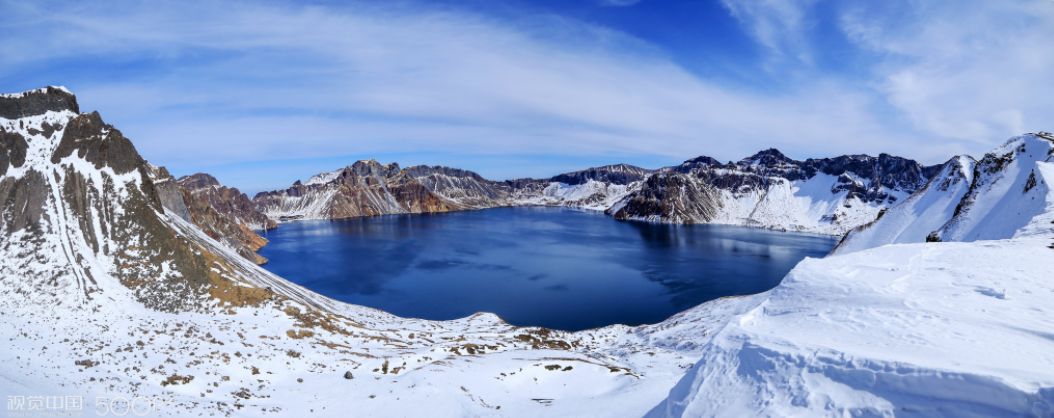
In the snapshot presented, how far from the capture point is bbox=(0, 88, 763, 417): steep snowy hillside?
2380cm

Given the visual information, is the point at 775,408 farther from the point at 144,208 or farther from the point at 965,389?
the point at 144,208

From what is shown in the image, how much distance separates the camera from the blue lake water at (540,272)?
239 ft

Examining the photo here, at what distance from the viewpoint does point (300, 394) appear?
26.1m

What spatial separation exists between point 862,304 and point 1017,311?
455 centimetres

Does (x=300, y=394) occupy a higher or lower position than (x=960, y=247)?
lower

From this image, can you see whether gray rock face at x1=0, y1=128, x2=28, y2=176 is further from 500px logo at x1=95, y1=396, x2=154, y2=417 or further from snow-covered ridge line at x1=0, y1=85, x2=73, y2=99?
500px logo at x1=95, y1=396, x2=154, y2=417

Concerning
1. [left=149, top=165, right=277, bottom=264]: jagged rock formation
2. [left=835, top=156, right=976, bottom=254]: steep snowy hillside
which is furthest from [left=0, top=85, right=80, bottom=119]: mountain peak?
[left=835, top=156, right=976, bottom=254]: steep snowy hillside

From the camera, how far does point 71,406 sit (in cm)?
1719

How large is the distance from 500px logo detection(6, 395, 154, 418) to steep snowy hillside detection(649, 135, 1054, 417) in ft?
71.9

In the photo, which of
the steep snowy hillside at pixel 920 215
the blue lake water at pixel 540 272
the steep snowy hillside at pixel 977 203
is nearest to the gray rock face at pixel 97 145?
the blue lake water at pixel 540 272

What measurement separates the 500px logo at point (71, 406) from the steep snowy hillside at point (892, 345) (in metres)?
21.9

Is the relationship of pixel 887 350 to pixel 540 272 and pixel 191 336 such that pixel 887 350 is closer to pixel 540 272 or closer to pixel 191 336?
pixel 191 336

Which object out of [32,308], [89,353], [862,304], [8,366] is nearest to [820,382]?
[862,304]

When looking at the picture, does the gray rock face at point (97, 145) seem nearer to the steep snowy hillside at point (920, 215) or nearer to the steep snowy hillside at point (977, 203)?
the steep snowy hillside at point (977, 203)
